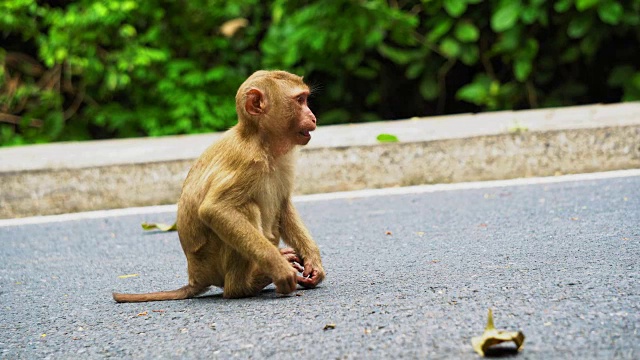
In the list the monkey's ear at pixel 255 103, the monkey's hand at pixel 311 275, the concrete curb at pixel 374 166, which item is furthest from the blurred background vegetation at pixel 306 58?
the monkey's hand at pixel 311 275

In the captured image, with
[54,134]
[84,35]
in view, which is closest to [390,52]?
[84,35]

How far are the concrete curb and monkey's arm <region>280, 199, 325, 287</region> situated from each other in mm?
1894

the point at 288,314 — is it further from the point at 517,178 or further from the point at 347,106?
the point at 347,106

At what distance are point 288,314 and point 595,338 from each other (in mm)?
1078

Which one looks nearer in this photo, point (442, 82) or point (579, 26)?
point (579, 26)

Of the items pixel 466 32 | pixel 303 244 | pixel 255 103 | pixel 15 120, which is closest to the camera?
pixel 255 103

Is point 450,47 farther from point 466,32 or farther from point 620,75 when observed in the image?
point 620,75

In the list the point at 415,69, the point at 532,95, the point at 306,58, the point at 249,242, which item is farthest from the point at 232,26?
the point at 249,242

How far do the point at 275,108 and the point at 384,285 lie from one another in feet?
2.79

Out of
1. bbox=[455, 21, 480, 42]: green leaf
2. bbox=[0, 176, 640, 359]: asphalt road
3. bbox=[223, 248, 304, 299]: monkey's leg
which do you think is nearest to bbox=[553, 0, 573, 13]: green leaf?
bbox=[455, 21, 480, 42]: green leaf

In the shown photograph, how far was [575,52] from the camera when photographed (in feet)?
28.2

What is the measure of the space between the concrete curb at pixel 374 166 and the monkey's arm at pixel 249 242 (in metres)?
2.31

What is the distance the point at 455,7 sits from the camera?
848 centimetres

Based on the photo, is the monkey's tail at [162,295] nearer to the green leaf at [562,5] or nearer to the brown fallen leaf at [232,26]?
the green leaf at [562,5]
